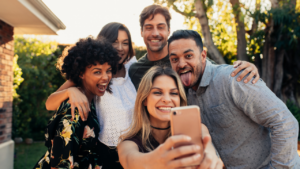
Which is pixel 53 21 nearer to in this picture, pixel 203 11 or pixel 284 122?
pixel 284 122

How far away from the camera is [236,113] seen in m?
2.25

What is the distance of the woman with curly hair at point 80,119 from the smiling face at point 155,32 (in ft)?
3.38

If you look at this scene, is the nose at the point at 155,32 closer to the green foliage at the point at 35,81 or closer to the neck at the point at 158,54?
the neck at the point at 158,54

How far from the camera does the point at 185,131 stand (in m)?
A: 1.22

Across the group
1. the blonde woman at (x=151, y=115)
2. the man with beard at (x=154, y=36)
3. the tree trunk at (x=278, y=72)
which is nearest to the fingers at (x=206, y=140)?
the blonde woman at (x=151, y=115)

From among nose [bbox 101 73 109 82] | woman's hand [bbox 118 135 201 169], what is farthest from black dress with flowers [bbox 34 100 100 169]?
woman's hand [bbox 118 135 201 169]

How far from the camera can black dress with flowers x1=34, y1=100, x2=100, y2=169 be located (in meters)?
1.95

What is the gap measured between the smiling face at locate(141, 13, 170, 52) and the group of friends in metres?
1.00

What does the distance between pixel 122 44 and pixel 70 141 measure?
1.65 meters

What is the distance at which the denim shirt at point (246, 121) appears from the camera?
2021 mm

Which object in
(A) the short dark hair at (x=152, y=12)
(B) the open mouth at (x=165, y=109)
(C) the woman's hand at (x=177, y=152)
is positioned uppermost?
(A) the short dark hair at (x=152, y=12)

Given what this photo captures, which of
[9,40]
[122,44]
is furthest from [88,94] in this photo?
[9,40]

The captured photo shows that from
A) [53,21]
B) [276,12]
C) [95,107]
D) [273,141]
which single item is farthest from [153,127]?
[276,12]

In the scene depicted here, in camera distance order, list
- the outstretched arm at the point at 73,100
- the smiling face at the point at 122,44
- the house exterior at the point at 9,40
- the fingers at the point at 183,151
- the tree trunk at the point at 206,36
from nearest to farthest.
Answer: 1. the fingers at the point at 183,151
2. the outstretched arm at the point at 73,100
3. the smiling face at the point at 122,44
4. the house exterior at the point at 9,40
5. the tree trunk at the point at 206,36
